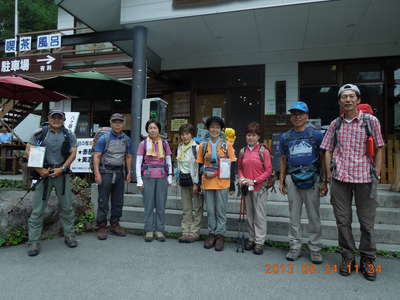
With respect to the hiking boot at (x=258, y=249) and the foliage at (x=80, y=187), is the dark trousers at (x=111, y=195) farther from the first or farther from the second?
the hiking boot at (x=258, y=249)

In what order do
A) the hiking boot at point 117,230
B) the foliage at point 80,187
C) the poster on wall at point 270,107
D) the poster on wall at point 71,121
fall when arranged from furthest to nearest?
1. the poster on wall at point 270,107
2. the poster on wall at point 71,121
3. the foliage at point 80,187
4. the hiking boot at point 117,230

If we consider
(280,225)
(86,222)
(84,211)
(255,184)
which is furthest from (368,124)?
(84,211)


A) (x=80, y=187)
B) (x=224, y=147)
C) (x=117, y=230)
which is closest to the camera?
(x=224, y=147)

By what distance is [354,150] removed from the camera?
3373mm

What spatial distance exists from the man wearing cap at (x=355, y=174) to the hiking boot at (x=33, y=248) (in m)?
3.78

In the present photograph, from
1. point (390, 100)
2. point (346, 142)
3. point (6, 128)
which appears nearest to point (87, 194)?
point (346, 142)

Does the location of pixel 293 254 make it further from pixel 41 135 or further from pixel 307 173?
pixel 41 135

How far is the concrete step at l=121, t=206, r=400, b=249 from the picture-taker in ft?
14.0

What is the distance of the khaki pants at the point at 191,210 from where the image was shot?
4590mm

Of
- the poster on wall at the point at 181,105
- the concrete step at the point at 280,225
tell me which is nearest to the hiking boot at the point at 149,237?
the concrete step at the point at 280,225

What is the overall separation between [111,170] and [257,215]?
232 cm

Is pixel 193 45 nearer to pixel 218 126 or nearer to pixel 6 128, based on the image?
pixel 218 126

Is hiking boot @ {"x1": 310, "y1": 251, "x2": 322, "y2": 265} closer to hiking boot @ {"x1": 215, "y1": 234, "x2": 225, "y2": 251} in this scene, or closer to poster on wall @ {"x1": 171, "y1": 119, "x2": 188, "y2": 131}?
hiking boot @ {"x1": 215, "y1": 234, "x2": 225, "y2": 251}
